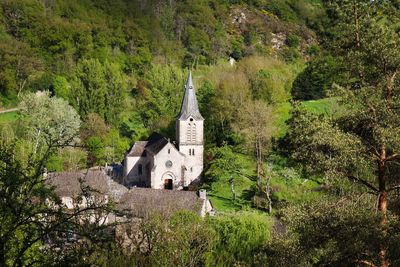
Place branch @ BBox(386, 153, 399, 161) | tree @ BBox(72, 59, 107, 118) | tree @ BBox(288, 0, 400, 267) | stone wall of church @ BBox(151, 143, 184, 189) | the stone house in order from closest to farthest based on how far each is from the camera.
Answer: tree @ BBox(288, 0, 400, 267) < branch @ BBox(386, 153, 399, 161) < the stone house < stone wall of church @ BBox(151, 143, 184, 189) < tree @ BBox(72, 59, 107, 118)

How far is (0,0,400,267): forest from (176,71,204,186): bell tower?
102 cm

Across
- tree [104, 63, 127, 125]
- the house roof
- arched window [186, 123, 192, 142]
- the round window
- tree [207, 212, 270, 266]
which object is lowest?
tree [207, 212, 270, 266]

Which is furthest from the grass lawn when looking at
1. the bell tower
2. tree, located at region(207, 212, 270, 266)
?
tree, located at region(207, 212, 270, 266)

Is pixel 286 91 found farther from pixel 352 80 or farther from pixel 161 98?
pixel 352 80

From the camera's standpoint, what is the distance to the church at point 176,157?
3330 cm

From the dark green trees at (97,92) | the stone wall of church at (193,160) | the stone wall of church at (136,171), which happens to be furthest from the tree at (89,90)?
the stone wall of church at (193,160)

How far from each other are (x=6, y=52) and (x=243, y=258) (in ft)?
149

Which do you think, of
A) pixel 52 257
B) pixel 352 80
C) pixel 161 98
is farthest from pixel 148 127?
pixel 52 257

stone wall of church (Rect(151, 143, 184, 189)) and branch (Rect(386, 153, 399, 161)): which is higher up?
branch (Rect(386, 153, 399, 161))

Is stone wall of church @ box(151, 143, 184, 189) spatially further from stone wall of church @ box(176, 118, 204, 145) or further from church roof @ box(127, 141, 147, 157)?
church roof @ box(127, 141, 147, 157)

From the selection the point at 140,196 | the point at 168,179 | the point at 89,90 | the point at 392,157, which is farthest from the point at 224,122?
the point at 392,157

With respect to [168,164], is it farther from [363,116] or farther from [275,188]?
[363,116]

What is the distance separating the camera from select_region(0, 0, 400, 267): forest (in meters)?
10.6

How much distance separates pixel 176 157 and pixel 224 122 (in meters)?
7.65
